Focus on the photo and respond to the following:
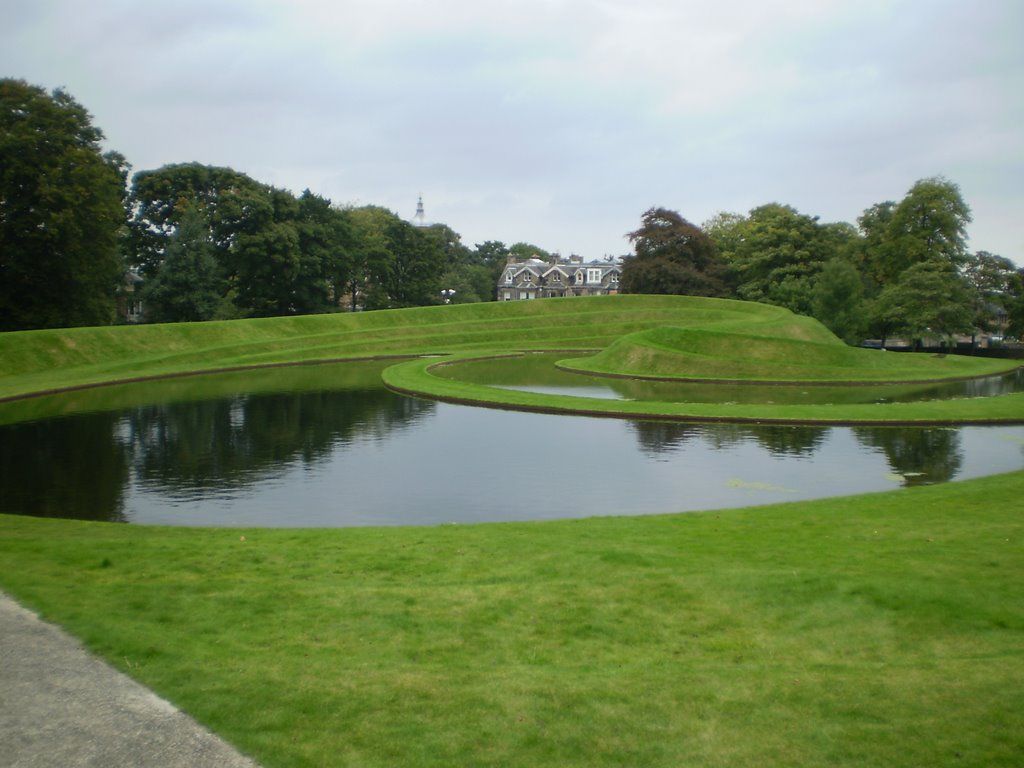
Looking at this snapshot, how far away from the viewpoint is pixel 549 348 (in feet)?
221

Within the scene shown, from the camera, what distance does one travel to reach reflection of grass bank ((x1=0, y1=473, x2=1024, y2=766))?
20.6 feet

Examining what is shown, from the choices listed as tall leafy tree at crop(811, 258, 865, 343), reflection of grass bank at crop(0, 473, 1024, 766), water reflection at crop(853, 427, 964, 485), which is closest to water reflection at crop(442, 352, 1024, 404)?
water reflection at crop(853, 427, 964, 485)

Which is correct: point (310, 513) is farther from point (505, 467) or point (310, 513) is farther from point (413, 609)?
point (413, 609)

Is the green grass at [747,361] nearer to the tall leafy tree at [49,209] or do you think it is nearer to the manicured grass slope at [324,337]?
the manicured grass slope at [324,337]

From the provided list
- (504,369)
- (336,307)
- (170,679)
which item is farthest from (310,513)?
(336,307)

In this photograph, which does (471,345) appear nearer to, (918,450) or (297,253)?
(297,253)

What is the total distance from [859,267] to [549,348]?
144 feet

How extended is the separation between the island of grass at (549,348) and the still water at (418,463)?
240 centimetres

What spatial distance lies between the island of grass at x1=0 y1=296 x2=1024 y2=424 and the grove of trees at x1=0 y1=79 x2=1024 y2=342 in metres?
7.49

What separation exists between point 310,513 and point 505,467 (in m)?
5.96

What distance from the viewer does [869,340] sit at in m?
83.3

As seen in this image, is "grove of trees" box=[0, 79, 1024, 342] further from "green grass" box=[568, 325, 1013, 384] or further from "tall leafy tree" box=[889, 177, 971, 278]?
"green grass" box=[568, 325, 1013, 384]

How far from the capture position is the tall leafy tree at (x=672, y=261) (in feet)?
293

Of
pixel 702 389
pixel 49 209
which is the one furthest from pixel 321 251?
pixel 702 389
